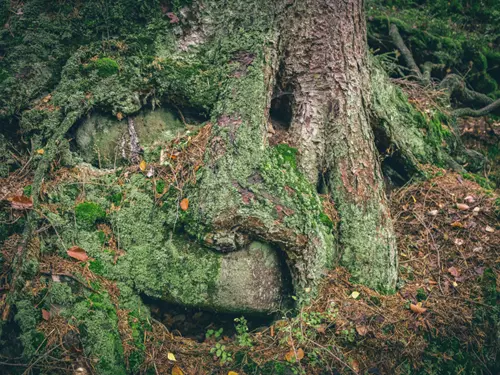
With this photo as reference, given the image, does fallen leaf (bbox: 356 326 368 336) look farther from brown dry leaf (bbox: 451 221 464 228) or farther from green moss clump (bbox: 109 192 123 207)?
green moss clump (bbox: 109 192 123 207)

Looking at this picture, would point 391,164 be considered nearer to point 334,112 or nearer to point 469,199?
point 469,199

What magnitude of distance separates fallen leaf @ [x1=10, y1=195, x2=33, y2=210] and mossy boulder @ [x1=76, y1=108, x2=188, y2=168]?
0.64m

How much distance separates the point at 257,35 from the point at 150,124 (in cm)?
131

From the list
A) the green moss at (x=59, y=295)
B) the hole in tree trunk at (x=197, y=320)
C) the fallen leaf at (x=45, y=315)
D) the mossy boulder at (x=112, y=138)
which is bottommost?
the hole in tree trunk at (x=197, y=320)

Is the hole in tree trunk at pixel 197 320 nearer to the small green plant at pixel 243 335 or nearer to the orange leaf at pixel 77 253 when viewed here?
the small green plant at pixel 243 335

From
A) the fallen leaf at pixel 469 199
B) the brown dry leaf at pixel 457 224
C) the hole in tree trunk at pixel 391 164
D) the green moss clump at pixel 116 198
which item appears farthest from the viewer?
the hole in tree trunk at pixel 391 164

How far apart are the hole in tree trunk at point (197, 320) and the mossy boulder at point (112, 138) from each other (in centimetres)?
136

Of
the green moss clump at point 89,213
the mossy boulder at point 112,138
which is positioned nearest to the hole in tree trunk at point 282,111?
the mossy boulder at point 112,138

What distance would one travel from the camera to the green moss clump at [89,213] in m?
3.22

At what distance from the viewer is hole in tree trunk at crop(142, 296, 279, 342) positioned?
3.34 meters

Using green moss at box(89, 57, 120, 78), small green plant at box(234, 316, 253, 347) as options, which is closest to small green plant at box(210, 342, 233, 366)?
small green plant at box(234, 316, 253, 347)

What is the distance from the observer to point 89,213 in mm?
3248

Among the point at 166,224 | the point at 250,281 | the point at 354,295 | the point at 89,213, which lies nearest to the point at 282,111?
the point at 166,224

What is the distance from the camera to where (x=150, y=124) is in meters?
3.76
